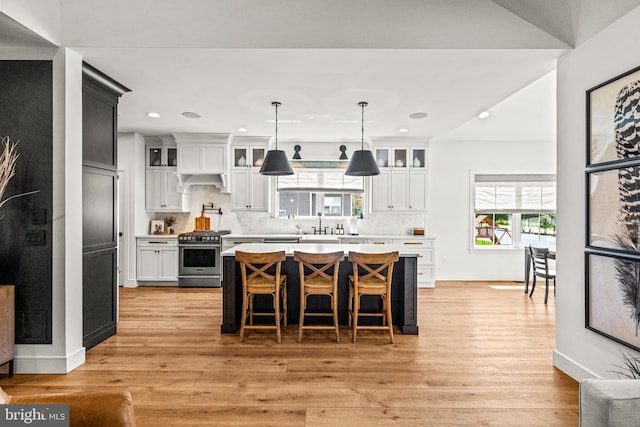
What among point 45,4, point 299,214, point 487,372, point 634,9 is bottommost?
point 487,372

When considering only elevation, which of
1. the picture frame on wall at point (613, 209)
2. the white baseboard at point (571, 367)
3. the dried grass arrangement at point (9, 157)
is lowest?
the white baseboard at point (571, 367)

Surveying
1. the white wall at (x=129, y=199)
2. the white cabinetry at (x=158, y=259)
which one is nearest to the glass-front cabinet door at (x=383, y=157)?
the white cabinetry at (x=158, y=259)

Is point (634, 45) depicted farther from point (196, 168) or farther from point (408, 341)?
point (196, 168)

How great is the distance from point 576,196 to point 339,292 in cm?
247

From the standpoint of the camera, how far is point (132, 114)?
518cm

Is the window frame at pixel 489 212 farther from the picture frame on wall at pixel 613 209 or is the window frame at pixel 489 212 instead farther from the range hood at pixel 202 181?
the range hood at pixel 202 181

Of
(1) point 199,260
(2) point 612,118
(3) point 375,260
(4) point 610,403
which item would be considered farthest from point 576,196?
(1) point 199,260

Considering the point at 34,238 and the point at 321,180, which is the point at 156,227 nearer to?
the point at 321,180

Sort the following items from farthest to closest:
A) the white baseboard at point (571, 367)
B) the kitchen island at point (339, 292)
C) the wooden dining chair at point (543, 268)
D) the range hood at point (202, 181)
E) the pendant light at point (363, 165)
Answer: the range hood at point (202, 181)
the wooden dining chair at point (543, 268)
the pendant light at point (363, 165)
the kitchen island at point (339, 292)
the white baseboard at point (571, 367)

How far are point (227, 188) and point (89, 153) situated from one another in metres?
3.34

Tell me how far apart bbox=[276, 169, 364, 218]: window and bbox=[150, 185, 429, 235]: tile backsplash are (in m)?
0.19

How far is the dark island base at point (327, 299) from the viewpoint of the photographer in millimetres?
3986

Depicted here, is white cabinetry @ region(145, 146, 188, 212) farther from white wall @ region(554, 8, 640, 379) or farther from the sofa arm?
white wall @ region(554, 8, 640, 379)

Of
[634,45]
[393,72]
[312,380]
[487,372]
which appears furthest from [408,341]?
[634,45]
